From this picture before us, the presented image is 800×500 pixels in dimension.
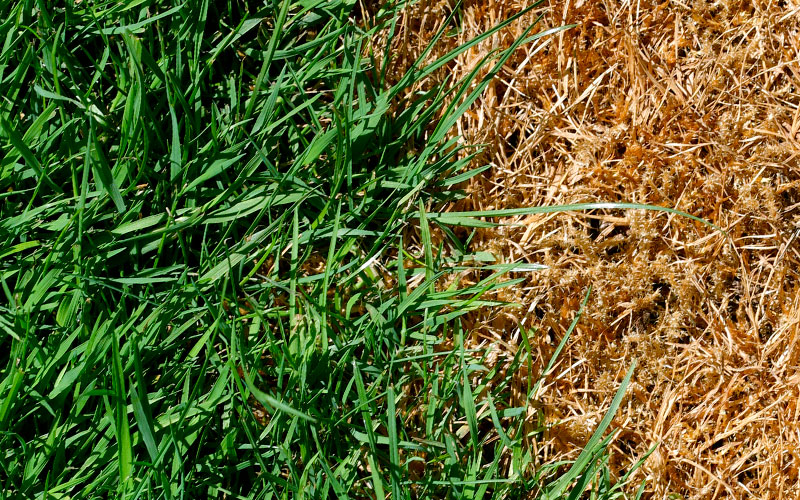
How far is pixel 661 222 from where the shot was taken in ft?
5.45

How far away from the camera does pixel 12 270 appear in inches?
61.3

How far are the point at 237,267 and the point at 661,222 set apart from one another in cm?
100

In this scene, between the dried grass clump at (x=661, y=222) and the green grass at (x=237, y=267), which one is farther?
the dried grass clump at (x=661, y=222)

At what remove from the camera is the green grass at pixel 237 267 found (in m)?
1.50

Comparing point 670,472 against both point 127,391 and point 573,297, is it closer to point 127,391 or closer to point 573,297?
point 573,297

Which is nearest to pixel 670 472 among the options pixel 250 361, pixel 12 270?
pixel 250 361

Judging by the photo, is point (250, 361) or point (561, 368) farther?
point (561, 368)

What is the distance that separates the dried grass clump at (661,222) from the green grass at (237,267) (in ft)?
0.31

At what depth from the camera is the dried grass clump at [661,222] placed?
63.6 inches

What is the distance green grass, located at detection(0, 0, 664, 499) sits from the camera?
1.50 metres

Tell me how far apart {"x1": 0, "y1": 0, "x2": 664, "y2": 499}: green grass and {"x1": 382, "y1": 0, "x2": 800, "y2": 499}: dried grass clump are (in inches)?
3.7

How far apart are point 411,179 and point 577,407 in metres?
0.66

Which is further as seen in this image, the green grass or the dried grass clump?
the dried grass clump

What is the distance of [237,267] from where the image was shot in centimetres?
158
